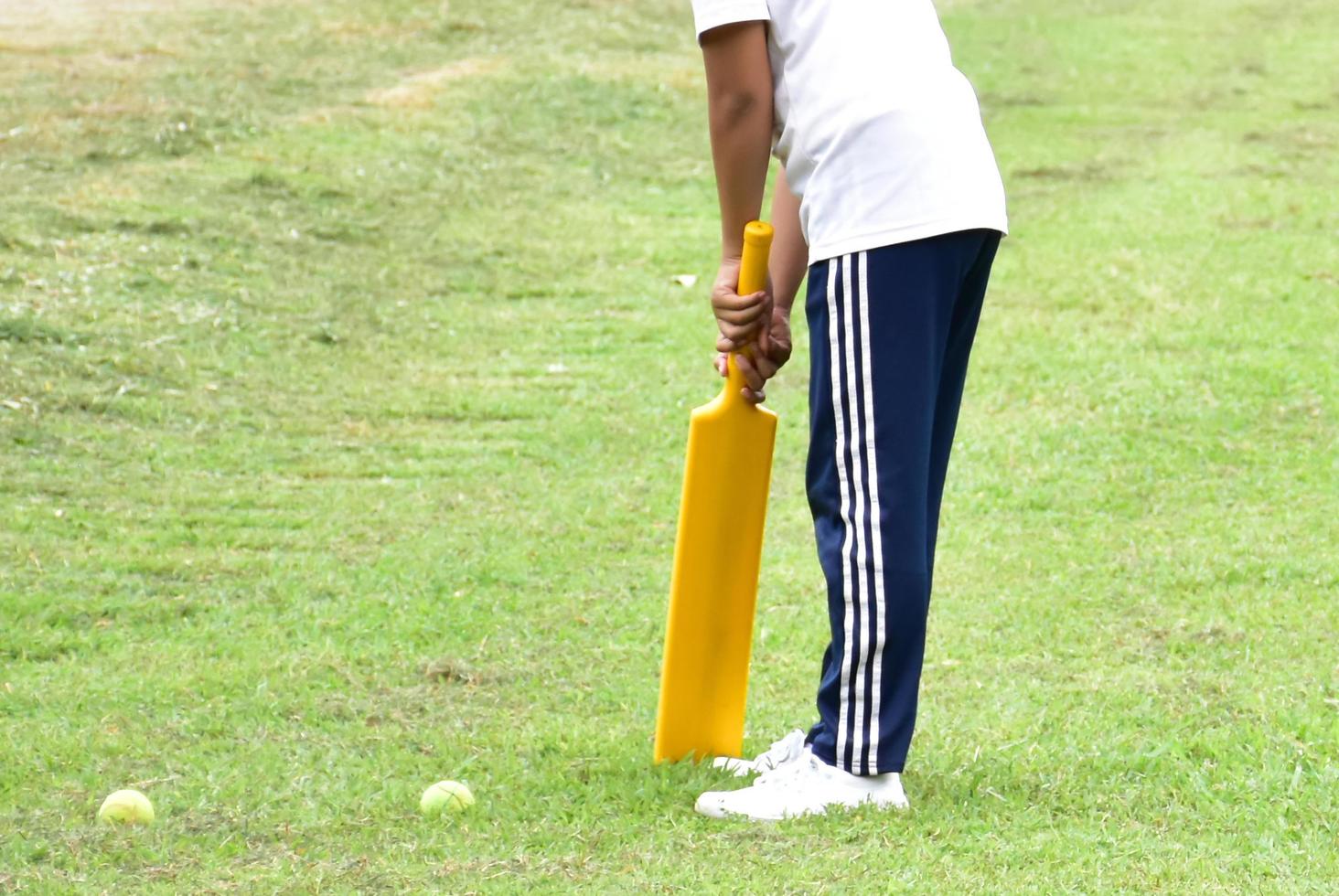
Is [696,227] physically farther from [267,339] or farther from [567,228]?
[267,339]

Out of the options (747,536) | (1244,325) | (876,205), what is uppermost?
(876,205)

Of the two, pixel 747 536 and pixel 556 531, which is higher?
pixel 747 536

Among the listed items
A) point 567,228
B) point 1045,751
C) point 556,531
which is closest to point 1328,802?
point 1045,751

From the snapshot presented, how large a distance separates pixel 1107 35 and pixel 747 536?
43.7ft

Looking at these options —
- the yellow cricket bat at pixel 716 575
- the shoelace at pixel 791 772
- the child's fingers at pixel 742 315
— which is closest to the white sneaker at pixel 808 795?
the shoelace at pixel 791 772

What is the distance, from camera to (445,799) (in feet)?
10.2

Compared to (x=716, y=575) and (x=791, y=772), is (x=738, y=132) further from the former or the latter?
(x=791, y=772)

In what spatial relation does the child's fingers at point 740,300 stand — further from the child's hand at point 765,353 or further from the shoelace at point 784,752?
the shoelace at point 784,752

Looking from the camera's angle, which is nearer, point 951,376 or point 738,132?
point 738,132

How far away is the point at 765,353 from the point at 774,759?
0.74 m

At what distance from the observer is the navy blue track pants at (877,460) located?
279cm

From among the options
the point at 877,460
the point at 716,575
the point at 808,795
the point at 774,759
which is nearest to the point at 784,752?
the point at 774,759

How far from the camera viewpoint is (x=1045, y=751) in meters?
3.31

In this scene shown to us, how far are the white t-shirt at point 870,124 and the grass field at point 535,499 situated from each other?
3.33 feet
